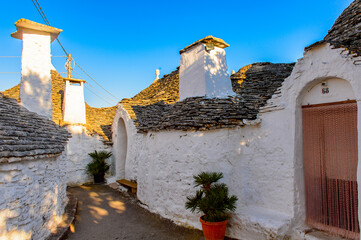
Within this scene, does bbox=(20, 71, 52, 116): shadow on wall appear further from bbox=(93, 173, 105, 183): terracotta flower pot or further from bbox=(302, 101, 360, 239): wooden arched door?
bbox=(302, 101, 360, 239): wooden arched door

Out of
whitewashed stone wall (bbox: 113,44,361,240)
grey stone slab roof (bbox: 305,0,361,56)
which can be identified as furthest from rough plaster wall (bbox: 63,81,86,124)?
grey stone slab roof (bbox: 305,0,361,56)

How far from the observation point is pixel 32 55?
25.6 ft

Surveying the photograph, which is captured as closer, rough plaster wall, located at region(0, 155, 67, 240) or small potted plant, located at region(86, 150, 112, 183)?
rough plaster wall, located at region(0, 155, 67, 240)

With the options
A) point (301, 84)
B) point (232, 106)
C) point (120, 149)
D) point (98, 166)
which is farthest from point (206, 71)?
point (98, 166)

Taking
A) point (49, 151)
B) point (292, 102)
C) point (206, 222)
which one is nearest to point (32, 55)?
point (49, 151)

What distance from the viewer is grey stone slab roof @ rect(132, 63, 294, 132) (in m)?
6.18

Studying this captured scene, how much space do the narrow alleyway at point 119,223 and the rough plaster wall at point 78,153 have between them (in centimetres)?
254

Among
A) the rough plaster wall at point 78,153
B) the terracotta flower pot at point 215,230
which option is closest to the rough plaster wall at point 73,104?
the rough plaster wall at point 78,153

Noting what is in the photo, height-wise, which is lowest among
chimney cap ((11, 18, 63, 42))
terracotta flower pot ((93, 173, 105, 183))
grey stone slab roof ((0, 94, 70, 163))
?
terracotta flower pot ((93, 173, 105, 183))

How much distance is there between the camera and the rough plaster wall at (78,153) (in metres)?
11.6

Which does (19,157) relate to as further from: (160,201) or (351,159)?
(351,159)

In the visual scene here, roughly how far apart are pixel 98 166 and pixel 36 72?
5584mm

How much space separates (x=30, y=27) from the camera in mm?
7766

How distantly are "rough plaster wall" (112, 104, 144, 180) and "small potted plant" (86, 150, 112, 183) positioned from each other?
58 cm
